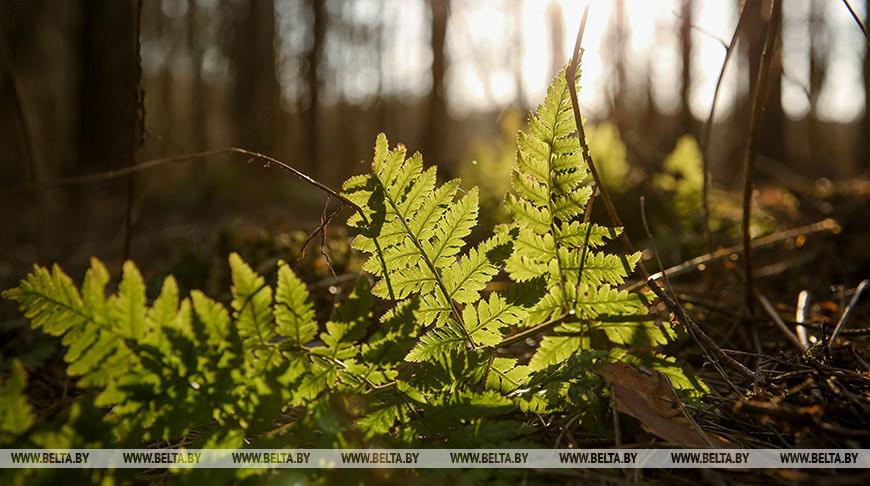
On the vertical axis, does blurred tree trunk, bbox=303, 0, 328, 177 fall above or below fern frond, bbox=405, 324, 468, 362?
above

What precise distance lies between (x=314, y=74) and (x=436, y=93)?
2102mm

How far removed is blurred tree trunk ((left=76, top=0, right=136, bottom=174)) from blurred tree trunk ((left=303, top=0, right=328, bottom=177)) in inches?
99.1

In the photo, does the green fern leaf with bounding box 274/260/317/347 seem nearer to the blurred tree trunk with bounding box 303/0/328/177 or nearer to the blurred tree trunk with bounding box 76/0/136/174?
the blurred tree trunk with bounding box 76/0/136/174

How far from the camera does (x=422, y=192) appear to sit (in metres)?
1.22

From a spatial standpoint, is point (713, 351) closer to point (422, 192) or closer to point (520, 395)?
point (520, 395)

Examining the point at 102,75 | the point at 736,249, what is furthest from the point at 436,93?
the point at 736,249

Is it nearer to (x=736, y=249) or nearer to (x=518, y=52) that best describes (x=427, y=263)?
(x=736, y=249)

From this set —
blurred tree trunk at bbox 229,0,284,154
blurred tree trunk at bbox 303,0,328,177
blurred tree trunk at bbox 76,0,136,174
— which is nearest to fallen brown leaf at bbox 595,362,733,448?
blurred tree trunk at bbox 76,0,136,174

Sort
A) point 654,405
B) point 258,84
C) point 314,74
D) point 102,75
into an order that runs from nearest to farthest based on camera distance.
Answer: point 654,405
point 102,75
point 314,74
point 258,84

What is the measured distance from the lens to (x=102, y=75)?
7273mm

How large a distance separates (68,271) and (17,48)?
33.4ft

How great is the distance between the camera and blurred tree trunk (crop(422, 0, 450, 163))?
24.2 ft

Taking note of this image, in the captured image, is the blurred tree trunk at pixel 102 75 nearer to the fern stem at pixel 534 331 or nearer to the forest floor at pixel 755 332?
the forest floor at pixel 755 332

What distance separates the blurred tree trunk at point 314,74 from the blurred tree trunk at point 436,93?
1939mm
